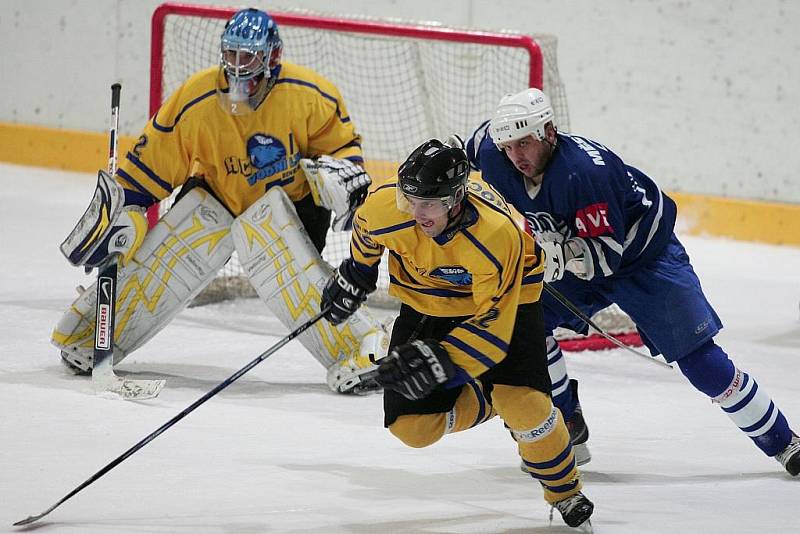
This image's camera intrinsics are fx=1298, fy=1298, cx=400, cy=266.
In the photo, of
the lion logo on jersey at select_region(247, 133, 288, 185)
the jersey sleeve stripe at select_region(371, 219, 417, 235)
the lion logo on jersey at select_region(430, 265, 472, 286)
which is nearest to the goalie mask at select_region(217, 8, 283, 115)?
the lion logo on jersey at select_region(247, 133, 288, 185)

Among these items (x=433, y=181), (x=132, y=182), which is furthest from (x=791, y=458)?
(x=132, y=182)

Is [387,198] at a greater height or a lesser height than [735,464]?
greater

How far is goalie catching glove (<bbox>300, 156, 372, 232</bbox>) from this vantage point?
4.18m

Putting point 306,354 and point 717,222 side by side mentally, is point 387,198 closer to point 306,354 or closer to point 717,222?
point 306,354

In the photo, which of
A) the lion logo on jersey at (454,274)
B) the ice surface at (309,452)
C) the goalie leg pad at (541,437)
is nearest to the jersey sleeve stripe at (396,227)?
the lion logo on jersey at (454,274)

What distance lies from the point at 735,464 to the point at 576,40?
3.96m

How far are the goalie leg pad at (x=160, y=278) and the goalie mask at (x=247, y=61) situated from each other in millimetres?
378

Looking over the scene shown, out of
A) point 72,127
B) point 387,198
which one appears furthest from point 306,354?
point 72,127

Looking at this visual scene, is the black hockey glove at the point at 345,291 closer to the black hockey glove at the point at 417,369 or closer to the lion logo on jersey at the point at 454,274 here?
the lion logo on jersey at the point at 454,274

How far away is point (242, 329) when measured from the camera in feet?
16.7

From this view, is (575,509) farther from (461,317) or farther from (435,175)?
(435,175)

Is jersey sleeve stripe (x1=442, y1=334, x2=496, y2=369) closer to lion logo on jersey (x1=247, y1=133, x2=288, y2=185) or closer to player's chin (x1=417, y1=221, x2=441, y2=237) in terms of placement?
player's chin (x1=417, y1=221, x2=441, y2=237)

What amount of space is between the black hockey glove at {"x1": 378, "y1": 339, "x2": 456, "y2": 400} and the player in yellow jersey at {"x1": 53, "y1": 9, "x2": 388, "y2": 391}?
1353mm

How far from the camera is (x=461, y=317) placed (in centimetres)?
306
